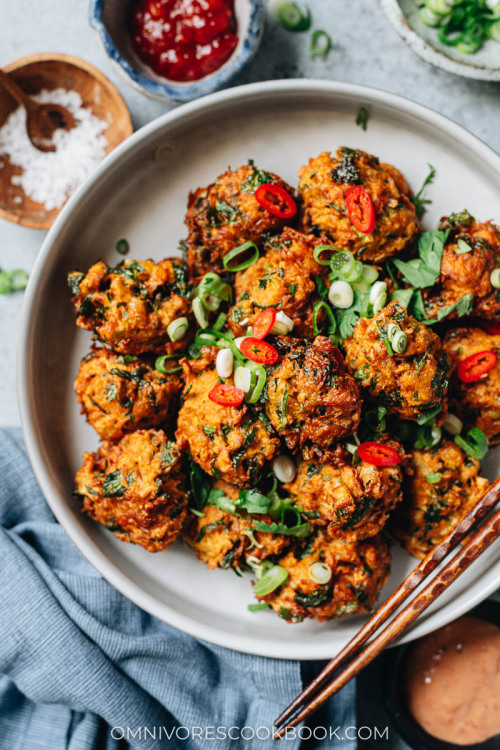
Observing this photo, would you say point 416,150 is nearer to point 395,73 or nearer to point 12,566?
point 395,73

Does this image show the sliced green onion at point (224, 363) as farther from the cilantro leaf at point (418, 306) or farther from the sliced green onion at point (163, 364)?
the cilantro leaf at point (418, 306)

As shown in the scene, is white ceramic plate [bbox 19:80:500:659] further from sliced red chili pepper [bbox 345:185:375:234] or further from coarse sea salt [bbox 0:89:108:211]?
sliced red chili pepper [bbox 345:185:375:234]

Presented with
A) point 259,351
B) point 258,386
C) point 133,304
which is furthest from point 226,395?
point 133,304

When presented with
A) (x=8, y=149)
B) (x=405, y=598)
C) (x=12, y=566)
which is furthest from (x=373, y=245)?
(x=12, y=566)

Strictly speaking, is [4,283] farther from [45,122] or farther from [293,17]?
[293,17]

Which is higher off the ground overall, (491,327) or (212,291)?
(491,327)

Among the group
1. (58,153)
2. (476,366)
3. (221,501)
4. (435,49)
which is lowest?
(221,501)

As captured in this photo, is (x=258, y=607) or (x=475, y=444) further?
(x=258, y=607)

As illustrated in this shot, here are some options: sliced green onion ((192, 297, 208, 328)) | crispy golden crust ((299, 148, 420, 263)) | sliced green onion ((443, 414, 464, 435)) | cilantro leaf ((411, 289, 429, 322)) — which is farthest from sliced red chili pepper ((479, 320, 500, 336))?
sliced green onion ((192, 297, 208, 328))

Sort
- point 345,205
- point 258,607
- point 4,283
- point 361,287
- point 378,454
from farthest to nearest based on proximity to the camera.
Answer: point 4,283 < point 258,607 < point 361,287 < point 345,205 < point 378,454
